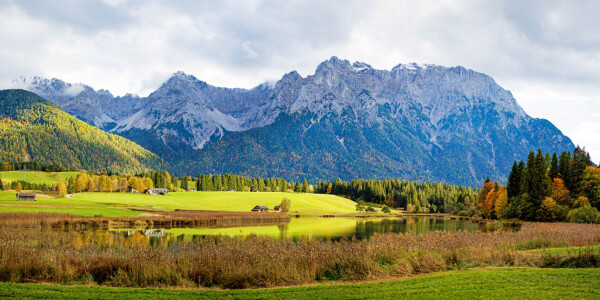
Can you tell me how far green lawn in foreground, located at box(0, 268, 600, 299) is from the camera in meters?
15.3

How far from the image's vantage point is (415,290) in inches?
648

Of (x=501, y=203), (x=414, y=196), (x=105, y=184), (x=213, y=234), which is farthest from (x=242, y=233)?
(x=414, y=196)

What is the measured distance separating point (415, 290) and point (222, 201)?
123969 millimetres

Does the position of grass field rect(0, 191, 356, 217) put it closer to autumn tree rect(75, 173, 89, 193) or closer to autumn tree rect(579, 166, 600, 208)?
autumn tree rect(75, 173, 89, 193)

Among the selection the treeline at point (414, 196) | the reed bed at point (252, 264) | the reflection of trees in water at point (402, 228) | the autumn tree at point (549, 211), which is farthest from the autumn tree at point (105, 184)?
the reed bed at point (252, 264)

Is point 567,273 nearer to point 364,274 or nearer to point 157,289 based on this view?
point 364,274

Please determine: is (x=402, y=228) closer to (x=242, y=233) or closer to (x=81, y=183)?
(x=242, y=233)

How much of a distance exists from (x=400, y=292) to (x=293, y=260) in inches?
281

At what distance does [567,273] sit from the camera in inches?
742

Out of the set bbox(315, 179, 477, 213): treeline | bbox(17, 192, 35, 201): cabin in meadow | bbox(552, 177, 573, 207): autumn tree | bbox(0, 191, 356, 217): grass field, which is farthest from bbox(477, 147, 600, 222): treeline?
bbox(17, 192, 35, 201): cabin in meadow

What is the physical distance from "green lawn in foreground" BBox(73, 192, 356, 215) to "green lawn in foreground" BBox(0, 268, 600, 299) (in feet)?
331

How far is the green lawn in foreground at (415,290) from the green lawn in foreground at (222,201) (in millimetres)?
101004

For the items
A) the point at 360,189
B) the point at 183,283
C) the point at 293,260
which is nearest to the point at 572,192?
the point at 293,260

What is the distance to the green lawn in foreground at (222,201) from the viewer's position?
119394mm
